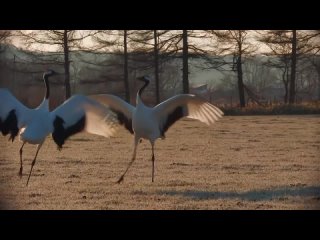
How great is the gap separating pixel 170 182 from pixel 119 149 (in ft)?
14.0

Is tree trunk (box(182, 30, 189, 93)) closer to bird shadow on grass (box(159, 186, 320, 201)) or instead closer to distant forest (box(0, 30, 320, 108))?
distant forest (box(0, 30, 320, 108))

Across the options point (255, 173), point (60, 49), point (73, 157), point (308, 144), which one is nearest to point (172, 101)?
point (255, 173)

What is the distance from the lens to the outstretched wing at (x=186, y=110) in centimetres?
802

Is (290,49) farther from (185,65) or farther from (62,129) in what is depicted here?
(62,129)

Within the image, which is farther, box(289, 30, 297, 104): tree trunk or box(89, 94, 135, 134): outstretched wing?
box(289, 30, 297, 104): tree trunk

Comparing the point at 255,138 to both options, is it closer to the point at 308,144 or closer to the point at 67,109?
the point at 308,144

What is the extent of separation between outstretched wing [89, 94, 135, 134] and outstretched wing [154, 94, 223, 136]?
417 millimetres

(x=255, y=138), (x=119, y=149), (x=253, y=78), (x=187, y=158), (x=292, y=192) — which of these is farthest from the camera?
(x=253, y=78)

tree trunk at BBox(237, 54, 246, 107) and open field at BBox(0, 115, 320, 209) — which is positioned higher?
tree trunk at BBox(237, 54, 246, 107)

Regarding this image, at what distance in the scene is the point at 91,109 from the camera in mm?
7469

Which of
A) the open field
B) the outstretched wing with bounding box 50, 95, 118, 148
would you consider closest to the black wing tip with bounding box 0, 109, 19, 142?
the outstretched wing with bounding box 50, 95, 118, 148

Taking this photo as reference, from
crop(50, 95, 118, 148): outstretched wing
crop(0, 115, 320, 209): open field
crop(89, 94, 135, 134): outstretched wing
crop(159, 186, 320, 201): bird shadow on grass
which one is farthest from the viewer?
crop(89, 94, 135, 134): outstretched wing

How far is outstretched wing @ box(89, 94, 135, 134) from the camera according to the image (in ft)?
26.9

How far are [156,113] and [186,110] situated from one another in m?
0.44
